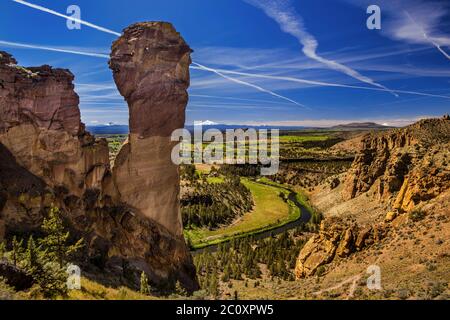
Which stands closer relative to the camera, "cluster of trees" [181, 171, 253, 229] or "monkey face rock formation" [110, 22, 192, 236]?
"monkey face rock formation" [110, 22, 192, 236]

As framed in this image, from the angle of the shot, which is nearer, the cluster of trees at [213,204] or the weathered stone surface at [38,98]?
the weathered stone surface at [38,98]

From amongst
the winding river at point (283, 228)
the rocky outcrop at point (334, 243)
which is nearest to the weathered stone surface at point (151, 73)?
the rocky outcrop at point (334, 243)

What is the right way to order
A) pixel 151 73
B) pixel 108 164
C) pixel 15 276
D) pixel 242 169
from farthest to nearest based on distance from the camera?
pixel 242 169, pixel 151 73, pixel 108 164, pixel 15 276

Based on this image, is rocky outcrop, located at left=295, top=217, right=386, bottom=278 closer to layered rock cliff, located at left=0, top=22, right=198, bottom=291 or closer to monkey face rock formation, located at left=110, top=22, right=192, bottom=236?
layered rock cliff, located at left=0, top=22, right=198, bottom=291

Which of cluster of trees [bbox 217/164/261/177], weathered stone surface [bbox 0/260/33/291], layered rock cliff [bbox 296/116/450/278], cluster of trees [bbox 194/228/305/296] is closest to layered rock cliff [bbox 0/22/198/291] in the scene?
weathered stone surface [bbox 0/260/33/291]

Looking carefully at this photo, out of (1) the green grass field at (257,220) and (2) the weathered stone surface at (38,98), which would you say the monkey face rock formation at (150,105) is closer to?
(2) the weathered stone surface at (38,98)

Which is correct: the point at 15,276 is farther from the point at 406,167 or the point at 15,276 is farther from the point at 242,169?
the point at 242,169

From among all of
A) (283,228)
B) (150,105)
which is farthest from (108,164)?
(283,228)
